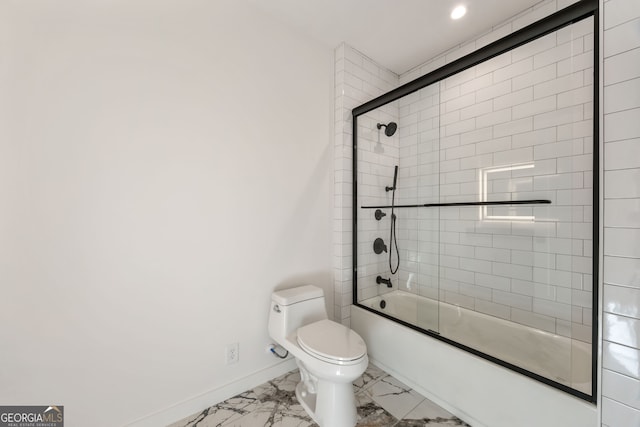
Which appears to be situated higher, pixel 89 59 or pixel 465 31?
pixel 465 31

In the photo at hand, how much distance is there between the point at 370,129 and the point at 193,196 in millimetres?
1511

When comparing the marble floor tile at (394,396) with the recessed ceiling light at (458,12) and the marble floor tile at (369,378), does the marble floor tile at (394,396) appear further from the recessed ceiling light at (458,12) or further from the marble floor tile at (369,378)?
the recessed ceiling light at (458,12)

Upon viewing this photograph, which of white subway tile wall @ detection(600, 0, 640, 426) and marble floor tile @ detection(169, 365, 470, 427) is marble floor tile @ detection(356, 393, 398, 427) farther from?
white subway tile wall @ detection(600, 0, 640, 426)

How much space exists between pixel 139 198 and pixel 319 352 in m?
1.23

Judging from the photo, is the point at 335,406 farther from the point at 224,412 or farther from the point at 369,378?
the point at 224,412

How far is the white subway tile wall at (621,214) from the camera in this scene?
0.94 metres

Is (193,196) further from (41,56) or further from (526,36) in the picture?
(526,36)

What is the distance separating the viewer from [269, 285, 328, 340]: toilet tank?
165 cm

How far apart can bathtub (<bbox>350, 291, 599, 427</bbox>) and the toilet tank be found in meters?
0.49

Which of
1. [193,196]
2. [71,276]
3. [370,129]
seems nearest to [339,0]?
[370,129]

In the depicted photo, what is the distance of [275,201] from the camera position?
1837 mm

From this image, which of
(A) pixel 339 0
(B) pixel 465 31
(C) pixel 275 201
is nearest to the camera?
(A) pixel 339 0

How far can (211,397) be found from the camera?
1558mm

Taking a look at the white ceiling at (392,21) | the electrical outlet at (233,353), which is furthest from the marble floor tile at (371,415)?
the white ceiling at (392,21)
